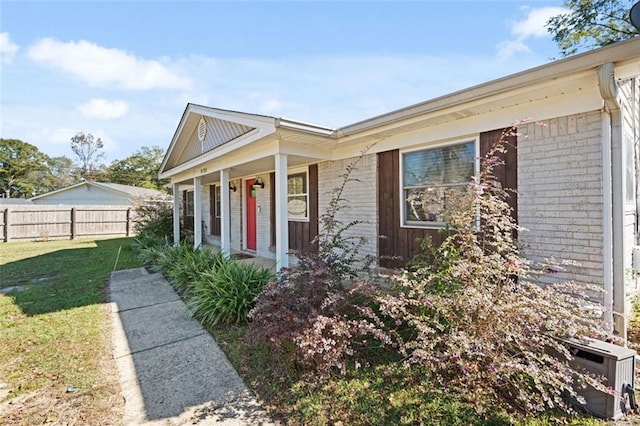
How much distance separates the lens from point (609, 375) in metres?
2.70

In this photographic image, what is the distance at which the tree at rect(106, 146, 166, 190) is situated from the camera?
45.0 meters

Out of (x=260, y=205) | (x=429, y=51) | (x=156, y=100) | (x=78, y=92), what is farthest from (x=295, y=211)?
(x=78, y=92)

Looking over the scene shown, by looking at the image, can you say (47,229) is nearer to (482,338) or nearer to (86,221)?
(86,221)

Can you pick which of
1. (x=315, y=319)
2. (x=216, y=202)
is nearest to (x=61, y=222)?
(x=216, y=202)

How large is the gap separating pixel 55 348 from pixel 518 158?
262 inches

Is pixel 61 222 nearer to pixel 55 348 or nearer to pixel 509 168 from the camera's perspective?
pixel 55 348

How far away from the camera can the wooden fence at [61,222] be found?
1669cm

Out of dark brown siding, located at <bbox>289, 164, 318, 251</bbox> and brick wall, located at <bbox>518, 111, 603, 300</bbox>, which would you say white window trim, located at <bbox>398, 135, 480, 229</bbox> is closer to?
brick wall, located at <bbox>518, 111, 603, 300</bbox>

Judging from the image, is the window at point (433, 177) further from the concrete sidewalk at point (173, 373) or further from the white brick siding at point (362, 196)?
the concrete sidewalk at point (173, 373)

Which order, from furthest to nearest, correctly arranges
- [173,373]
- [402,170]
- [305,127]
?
[402,170] → [305,127] → [173,373]

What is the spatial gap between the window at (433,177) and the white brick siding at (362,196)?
69cm

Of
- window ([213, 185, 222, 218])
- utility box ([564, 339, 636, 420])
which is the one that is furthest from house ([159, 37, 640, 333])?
window ([213, 185, 222, 218])

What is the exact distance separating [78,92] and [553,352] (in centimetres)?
1545

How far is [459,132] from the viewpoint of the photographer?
482 cm
